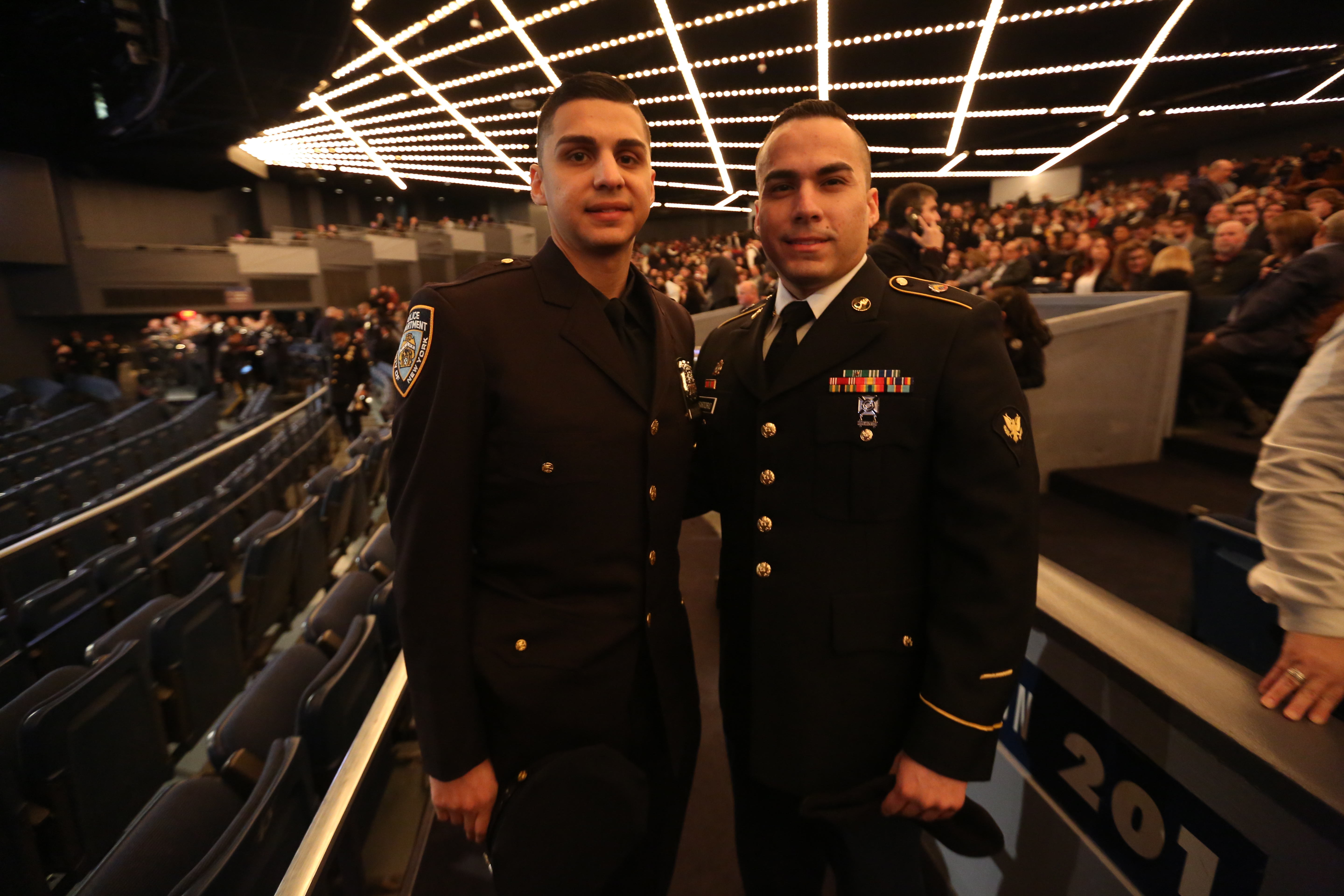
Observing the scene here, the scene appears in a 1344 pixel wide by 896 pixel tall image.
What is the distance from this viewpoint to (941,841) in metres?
1.04

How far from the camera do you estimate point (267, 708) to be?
1.79 m

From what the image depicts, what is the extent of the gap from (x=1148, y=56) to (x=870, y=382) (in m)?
14.4

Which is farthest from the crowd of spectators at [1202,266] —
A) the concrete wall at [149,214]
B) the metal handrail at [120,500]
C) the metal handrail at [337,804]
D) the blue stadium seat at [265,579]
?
the concrete wall at [149,214]

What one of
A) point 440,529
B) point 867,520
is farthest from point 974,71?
point 440,529

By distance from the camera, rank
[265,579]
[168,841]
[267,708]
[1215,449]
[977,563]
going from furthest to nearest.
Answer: [1215,449] → [265,579] → [267,708] → [168,841] → [977,563]

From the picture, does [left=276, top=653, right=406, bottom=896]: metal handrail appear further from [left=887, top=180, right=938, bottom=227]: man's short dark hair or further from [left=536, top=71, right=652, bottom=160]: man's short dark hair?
[left=887, top=180, right=938, bottom=227]: man's short dark hair

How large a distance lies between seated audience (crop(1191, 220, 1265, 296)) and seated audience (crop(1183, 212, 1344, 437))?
0.67 metres

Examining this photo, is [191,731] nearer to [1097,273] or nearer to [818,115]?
[818,115]

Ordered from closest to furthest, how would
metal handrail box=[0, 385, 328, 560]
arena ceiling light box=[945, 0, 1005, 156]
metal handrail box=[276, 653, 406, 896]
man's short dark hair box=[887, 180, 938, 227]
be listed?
metal handrail box=[276, 653, 406, 896], man's short dark hair box=[887, 180, 938, 227], metal handrail box=[0, 385, 328, 560], arena ceiling light box=[945, 0, 1005, 156]

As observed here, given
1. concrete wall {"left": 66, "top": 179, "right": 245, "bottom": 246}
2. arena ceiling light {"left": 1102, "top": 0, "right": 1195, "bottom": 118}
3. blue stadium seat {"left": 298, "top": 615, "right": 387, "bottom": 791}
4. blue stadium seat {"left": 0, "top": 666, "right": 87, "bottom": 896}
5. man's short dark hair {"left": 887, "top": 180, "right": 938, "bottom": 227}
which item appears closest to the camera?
blue stadium seat {"left": 298, "top": 615, "right": 387, "bottom": 791}

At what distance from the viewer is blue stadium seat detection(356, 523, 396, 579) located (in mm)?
2963

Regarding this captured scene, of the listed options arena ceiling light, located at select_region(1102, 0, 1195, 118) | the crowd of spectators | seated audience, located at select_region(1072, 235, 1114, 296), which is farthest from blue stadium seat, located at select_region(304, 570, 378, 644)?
arena ceiling light, located at select_region(1102, 0, 1195, 118)

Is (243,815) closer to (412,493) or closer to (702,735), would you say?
(412,493)

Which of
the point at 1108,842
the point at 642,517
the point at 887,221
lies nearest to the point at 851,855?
the point at 1108,842
